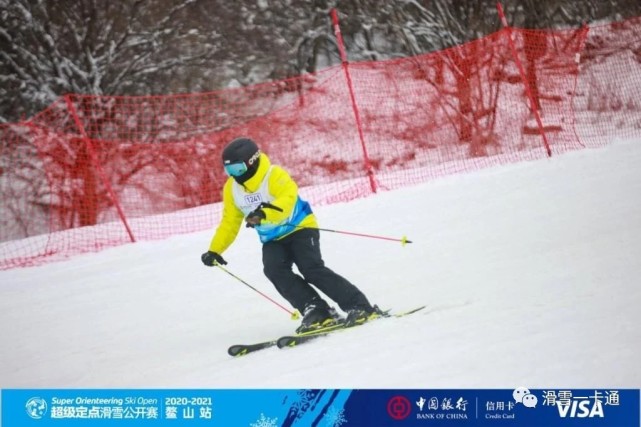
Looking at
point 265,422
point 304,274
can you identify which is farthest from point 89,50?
point 265,422

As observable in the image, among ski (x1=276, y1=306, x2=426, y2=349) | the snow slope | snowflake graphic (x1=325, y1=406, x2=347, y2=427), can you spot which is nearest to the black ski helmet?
ski (x1=276, y1=306, x2=426, y2=349)

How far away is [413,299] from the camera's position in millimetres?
4844

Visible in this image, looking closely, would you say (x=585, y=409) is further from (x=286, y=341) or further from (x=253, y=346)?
(x=253, y=346)

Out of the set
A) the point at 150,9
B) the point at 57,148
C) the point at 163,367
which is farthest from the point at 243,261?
the point at 150,9

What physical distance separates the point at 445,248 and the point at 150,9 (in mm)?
11553

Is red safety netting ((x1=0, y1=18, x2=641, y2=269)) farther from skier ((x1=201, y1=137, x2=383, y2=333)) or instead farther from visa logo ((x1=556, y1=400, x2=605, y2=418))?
visa logo ((x1=556, y1=400, x2=605, y2=418))

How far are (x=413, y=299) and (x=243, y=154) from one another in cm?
167

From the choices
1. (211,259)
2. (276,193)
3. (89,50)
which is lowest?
(211,259)

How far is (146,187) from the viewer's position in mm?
11102

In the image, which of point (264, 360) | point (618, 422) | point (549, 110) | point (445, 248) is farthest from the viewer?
point (549, 110)

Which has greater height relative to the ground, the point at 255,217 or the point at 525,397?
the point at 255,217

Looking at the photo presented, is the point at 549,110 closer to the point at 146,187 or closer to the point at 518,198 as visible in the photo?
the point at 518,198

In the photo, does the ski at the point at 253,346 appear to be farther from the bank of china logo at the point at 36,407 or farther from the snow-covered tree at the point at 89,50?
the snow-covered tree at the point at 89,50

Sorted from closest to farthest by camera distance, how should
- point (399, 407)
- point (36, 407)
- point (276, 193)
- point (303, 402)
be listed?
point (399, 407), point (303, 402), point (36, 407), point (276, 193)
